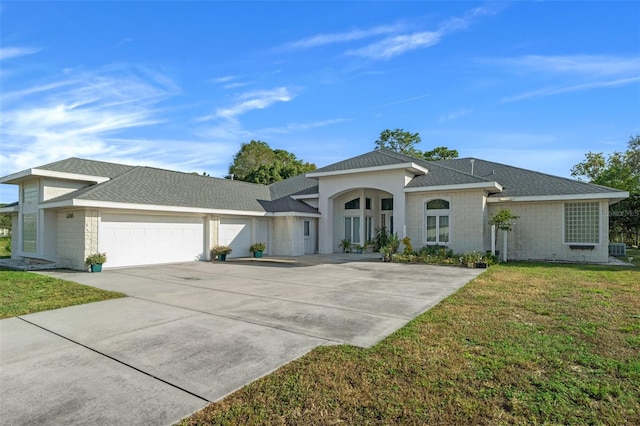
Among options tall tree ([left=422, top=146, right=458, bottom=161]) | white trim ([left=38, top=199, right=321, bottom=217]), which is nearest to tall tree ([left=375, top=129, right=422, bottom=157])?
tall tree ([left=422, top=146, right=458, bottom=161])

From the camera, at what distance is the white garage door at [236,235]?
65.1 ft

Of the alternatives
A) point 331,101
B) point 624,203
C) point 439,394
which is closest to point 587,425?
point 439,394

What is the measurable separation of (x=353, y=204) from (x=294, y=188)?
→ 5.32m

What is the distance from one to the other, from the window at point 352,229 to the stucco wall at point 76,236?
14.7 m

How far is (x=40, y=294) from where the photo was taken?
928 cm

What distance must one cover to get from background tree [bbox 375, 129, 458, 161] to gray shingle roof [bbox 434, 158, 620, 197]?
23641mm

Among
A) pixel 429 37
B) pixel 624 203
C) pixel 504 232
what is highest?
pixel 429 37

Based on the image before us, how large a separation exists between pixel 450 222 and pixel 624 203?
749 inches

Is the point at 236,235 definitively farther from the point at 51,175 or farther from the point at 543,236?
the point at 543,236

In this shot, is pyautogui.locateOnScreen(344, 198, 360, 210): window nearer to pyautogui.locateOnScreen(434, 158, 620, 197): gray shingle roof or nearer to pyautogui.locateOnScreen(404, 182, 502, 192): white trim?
pyautogui.locateOnScreen(404, 182, 502, 192): white trim

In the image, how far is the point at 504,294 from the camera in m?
8.84

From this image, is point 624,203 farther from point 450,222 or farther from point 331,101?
point 331,101

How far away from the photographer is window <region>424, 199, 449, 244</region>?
62.5 ft

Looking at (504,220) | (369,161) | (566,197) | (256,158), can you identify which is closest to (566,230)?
(566,197)
